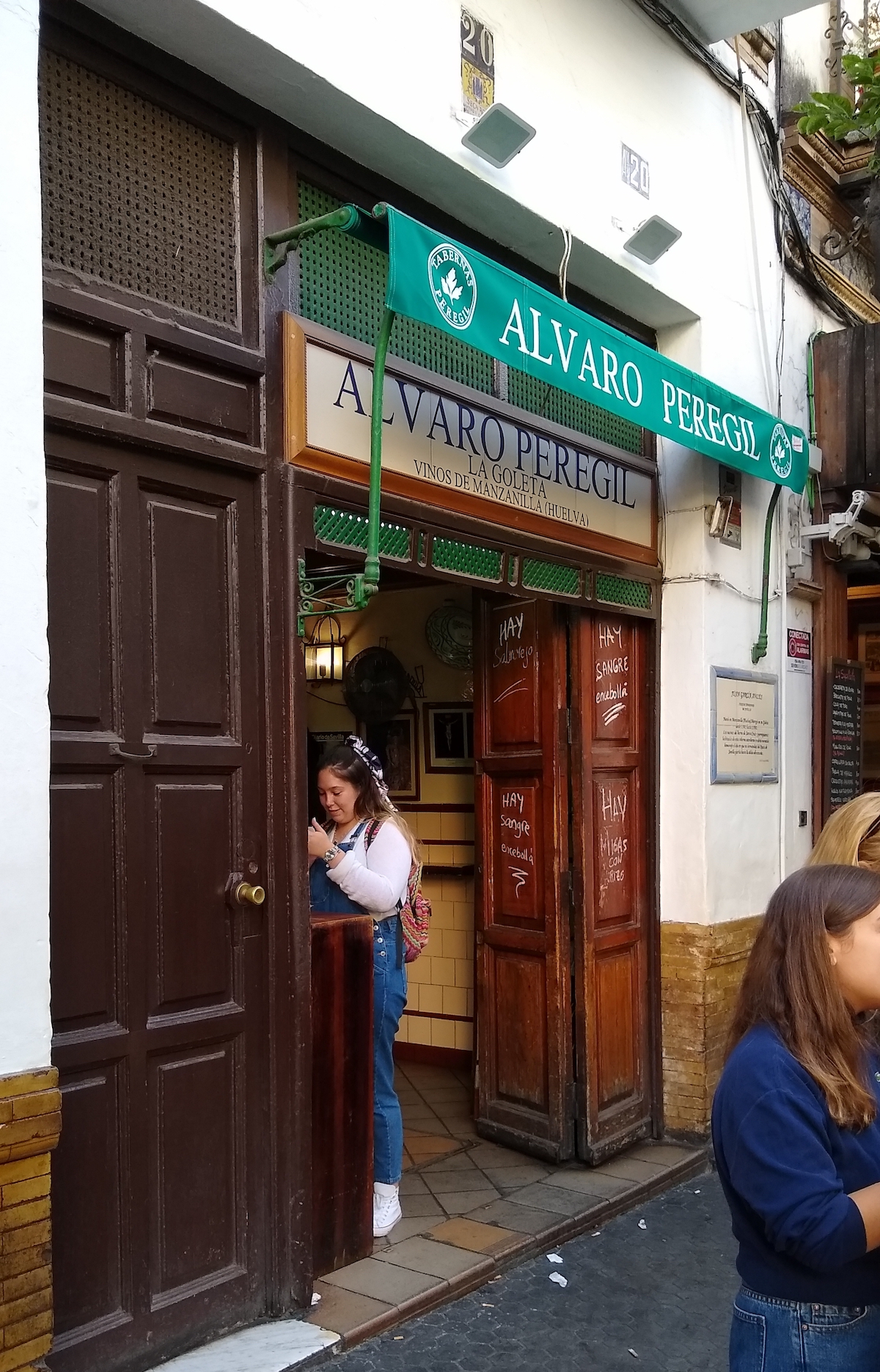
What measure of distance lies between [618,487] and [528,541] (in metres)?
0.98

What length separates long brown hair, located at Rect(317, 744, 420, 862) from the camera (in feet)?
15.9

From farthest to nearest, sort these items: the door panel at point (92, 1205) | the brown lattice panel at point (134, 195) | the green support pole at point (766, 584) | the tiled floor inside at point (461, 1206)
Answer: the green support pole at point (766, 584) < the tiled floor inside at point (461, 1206) < the brown lattice panel at point (134, 195) < the door panel at point (92, 1205)


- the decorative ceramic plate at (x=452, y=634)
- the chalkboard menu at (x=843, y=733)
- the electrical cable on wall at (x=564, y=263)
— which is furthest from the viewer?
the chalkboard menu at (x=843, y=733)

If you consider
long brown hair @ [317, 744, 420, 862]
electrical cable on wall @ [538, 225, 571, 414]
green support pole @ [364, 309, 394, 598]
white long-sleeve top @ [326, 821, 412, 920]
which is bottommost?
white long-sleeve top @ [326, 821, 412, 920]

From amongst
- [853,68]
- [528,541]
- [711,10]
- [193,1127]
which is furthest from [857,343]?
[193,1127]

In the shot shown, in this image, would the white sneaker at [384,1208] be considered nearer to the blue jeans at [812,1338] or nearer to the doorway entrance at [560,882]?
the doorway entrance at [560,882]

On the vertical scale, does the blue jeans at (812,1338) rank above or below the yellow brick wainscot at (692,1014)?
above

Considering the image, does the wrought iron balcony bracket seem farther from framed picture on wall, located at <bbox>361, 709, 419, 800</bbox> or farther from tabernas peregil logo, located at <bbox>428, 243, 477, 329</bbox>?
framed picture on wall, located at <bbox>361, 709, 419, 800</bbox>

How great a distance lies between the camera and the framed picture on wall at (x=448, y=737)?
728 centimetres

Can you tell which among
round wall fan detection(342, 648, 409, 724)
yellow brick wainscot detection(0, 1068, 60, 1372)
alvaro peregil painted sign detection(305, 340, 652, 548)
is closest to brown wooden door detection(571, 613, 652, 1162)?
alvaro peregil painted sign detection(305, 340, 652, 548)

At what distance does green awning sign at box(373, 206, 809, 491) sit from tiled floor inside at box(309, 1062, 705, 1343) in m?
3.31

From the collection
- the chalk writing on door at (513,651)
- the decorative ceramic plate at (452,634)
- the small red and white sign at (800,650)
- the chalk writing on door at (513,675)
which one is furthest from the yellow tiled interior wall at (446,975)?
the small red and white sign at (800,650)

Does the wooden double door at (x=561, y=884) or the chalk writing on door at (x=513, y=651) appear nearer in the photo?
the wooden double door at (x=561, y=884)

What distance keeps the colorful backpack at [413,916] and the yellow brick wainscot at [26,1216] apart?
210 centimetres
